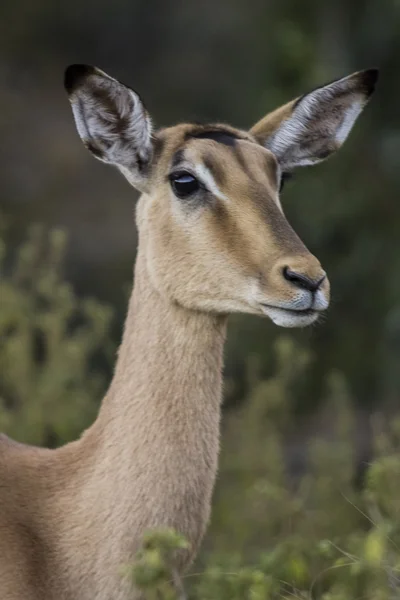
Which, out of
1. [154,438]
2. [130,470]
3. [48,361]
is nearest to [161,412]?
[154,438]

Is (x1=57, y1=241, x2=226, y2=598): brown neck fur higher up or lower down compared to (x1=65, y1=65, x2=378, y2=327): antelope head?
lower down

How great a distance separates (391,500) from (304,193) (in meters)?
8.92

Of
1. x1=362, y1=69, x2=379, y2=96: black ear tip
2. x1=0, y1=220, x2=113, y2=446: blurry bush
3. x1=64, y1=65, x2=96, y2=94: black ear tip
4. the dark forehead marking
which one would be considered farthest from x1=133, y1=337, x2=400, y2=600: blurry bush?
x1=64, y1=65, x2=96, y2=94: black ear tip

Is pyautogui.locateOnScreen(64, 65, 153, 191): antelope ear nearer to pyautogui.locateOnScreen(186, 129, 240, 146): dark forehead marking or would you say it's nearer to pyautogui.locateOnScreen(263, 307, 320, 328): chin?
pyautogui.locateOnScreen(186, 129, 240, 146): dark forehead marking

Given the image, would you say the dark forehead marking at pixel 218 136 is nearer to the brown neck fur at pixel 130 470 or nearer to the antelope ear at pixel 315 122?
the antelope ear at pixel 315 122

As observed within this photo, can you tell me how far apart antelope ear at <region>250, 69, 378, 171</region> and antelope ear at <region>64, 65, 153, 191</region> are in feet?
2.45

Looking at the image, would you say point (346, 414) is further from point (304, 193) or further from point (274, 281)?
point (304, 193)

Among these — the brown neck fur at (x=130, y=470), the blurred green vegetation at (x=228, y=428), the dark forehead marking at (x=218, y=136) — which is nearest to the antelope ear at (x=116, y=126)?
the dark forehead marking at (x=218, y=136)

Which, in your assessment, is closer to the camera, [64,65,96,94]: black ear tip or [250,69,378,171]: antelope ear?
[64,65,96,94]: black ear tip

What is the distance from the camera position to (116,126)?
23.3 feet

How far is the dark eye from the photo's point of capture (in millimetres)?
6863

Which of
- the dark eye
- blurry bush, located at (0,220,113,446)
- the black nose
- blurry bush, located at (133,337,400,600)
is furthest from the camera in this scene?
blurry bush, located at (0,220,113,446)

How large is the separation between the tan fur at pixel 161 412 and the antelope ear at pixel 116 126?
0.24 meters

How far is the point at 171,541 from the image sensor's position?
5289 millimetres
